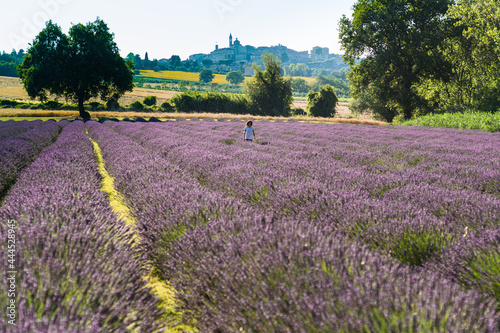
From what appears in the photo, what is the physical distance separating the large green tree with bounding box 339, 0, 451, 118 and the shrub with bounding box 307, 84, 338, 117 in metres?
15.9

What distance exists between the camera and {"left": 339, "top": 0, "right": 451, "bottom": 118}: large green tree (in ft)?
75.3

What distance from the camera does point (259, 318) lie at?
117 centimetres

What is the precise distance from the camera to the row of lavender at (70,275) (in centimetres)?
107

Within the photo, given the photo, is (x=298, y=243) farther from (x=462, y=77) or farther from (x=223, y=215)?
(x=462, y=77)

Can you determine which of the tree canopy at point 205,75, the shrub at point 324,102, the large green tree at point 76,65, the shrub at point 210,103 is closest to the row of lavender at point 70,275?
the large green tree at point 76,65

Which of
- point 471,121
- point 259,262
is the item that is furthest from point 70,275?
point 471,121

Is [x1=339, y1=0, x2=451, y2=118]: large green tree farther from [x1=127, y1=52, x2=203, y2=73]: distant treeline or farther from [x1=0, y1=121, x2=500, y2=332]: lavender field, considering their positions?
[x1=127, y1=52, x2=203, y2=73]: distant treeline

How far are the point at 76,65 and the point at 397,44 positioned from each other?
30359 mm

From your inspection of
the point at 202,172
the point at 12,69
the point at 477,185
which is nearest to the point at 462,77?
the point at 477,185

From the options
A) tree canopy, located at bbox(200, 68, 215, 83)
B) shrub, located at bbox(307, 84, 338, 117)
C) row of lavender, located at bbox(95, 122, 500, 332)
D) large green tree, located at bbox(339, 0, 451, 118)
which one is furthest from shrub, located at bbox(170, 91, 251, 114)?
tree canopy, located at bbox(200, 68, 215, 83)

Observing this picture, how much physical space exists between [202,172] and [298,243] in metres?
3.19

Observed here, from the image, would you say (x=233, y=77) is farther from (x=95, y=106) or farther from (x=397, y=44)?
(x=397, y=44)

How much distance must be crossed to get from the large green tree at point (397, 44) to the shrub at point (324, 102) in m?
15.9

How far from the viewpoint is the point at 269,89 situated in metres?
43.6
